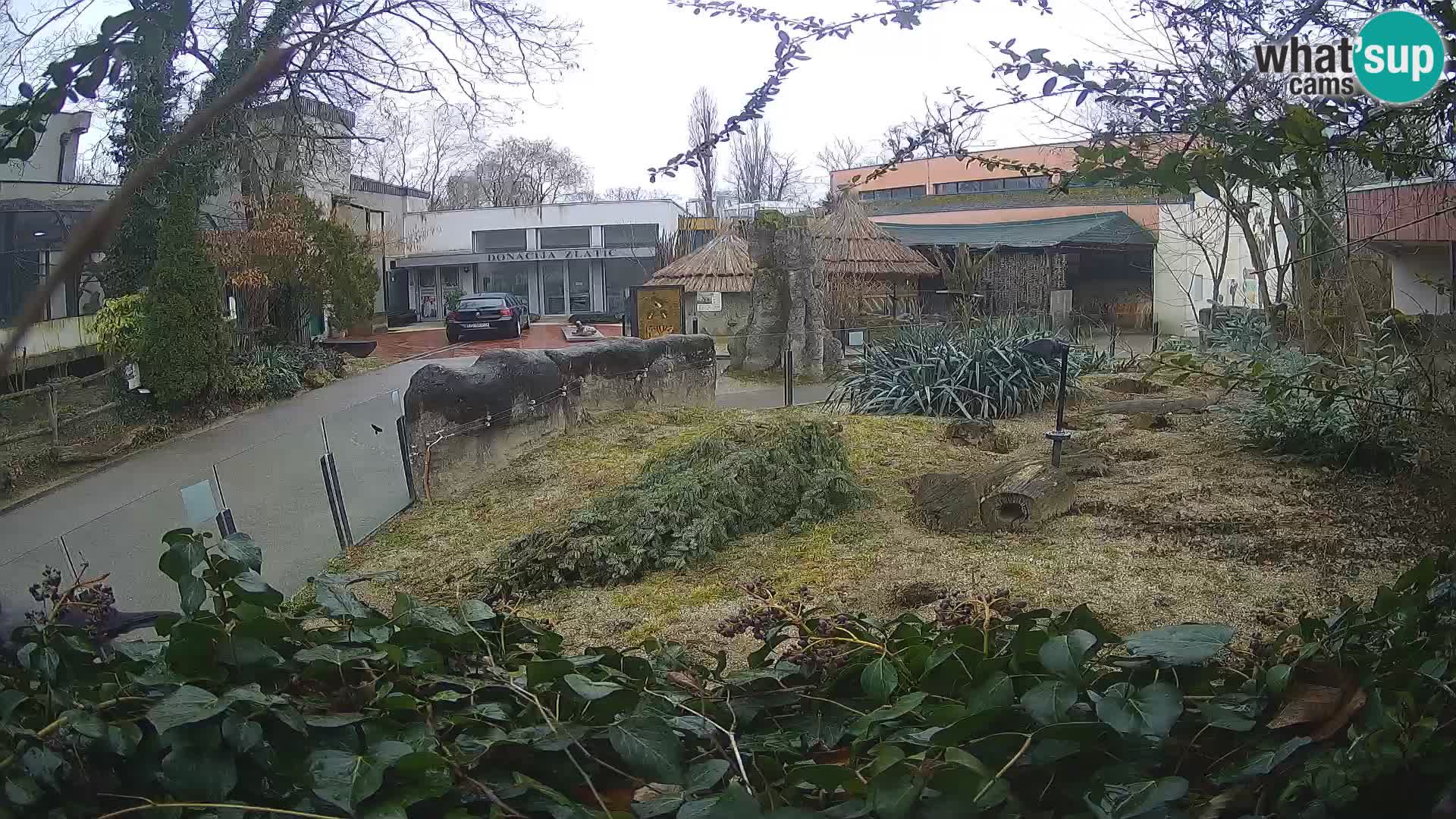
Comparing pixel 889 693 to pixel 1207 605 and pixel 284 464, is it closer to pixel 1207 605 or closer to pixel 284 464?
pixel 1207 605

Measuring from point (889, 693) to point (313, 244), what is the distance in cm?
1833

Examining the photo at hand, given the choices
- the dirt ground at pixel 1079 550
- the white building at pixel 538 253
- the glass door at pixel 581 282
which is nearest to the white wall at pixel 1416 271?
the dirt ground at pixel 1079 550

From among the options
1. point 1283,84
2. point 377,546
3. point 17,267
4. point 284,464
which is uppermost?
point 1283,84

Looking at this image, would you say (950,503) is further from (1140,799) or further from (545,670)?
(1140,799)

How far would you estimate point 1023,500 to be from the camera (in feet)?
18.5

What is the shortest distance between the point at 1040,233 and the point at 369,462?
19888mm

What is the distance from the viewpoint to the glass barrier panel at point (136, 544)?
3.87 meters

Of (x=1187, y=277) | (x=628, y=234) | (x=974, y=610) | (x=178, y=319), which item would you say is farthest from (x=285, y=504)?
(x=628, y=234)

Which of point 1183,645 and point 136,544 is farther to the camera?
point 136,544

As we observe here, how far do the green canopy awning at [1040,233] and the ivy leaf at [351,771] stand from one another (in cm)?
Answer: 2220

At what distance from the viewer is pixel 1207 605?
162 inches

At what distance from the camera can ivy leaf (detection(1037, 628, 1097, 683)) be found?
145 cm

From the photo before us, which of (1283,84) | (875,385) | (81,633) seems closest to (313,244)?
(875,385)

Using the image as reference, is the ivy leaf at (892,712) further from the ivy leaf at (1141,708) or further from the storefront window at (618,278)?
the storefront window at (618,278)
